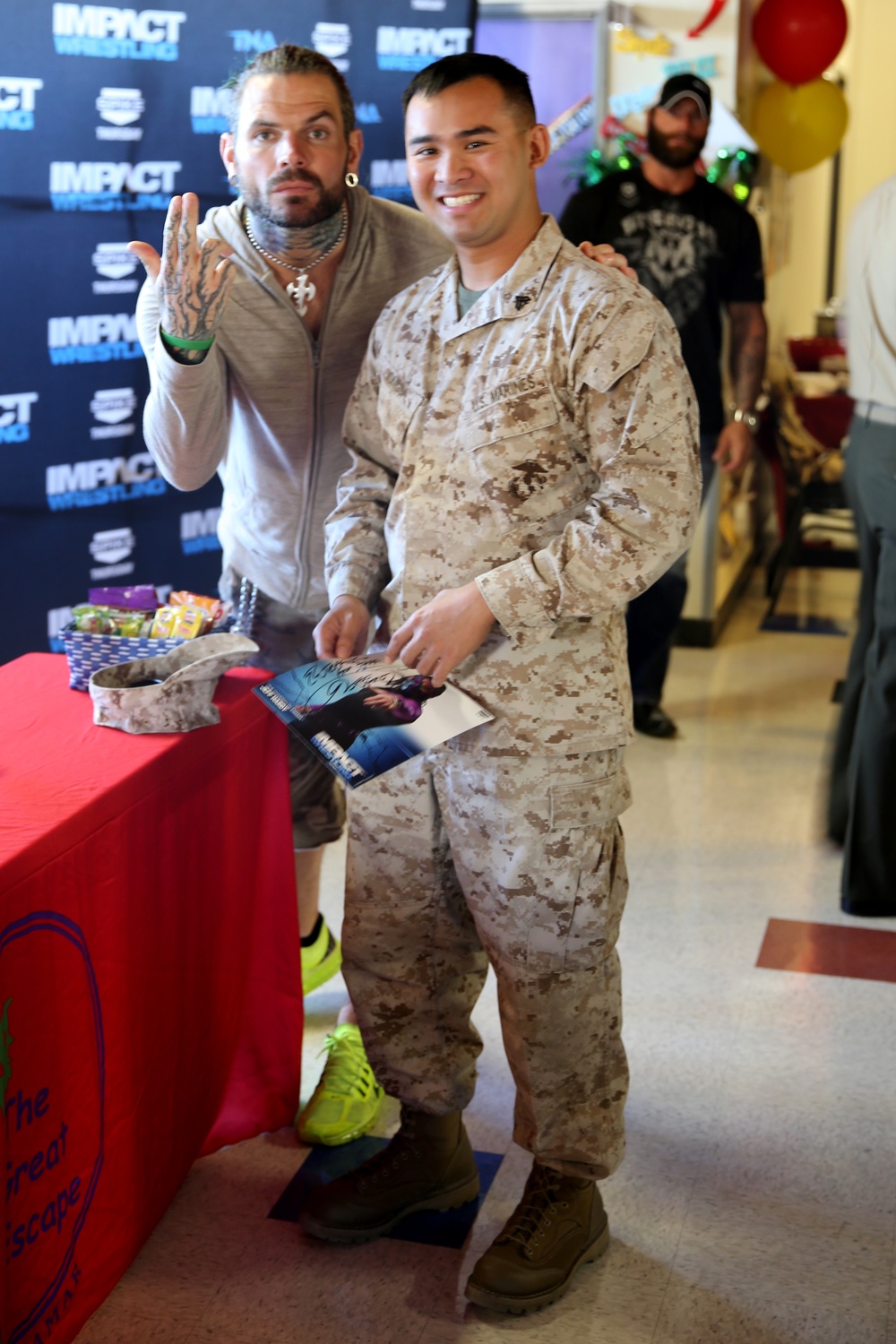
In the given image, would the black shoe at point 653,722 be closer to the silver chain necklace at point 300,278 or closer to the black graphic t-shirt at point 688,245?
the black graphic t-shirt at point 688,245

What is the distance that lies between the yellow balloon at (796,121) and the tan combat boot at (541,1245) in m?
4.63

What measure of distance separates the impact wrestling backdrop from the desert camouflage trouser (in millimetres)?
1486

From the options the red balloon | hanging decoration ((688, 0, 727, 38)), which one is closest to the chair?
the red balloon

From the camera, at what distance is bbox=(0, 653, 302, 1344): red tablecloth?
5.14 feet

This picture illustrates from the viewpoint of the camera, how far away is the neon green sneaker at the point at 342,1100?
225 cm

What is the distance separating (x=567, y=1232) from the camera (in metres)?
1.93

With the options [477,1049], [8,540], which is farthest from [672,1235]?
[8,540]

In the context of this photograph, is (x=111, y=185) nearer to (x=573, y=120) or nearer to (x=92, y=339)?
(x=92, y=339)

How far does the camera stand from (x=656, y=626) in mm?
4297

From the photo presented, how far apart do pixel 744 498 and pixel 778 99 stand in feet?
5.52

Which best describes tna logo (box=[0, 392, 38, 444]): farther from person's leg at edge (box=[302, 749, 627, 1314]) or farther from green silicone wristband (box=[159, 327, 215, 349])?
person's leg at edge (box=[302, 749, 627, 1314])

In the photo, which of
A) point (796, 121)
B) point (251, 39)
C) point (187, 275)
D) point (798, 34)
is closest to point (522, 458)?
point (187, 275)

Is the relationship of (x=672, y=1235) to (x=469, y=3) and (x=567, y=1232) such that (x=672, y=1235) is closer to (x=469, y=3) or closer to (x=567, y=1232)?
(x=567, y=1232)

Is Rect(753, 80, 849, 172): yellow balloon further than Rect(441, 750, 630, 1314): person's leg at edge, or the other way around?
Rect(753, 80, 849, 172): yellow balloon
